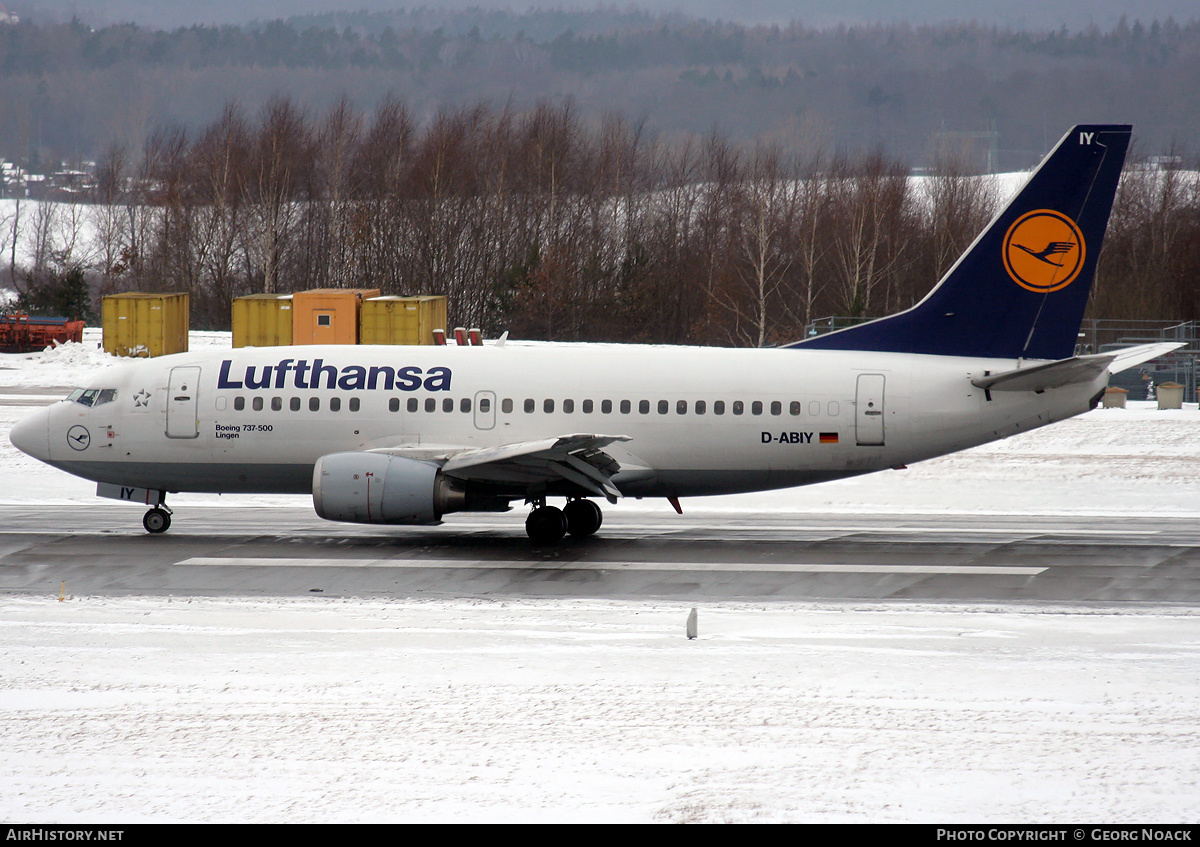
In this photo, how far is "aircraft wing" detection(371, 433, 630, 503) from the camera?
21000 millimetres

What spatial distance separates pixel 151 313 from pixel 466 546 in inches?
1376

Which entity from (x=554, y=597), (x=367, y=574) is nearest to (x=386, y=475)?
(x=367, y=574)

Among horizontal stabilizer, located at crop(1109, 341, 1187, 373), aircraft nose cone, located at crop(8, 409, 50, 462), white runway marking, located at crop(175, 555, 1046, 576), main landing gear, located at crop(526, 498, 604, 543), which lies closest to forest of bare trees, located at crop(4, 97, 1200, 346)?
horizontal stabilizer, located at crop(1109, 341, 1187, 373)

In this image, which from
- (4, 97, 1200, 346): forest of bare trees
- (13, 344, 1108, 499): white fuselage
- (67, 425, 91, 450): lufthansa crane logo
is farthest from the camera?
(4, 97, 1200, 346): forest of bare trees

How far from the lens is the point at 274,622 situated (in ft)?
55.8

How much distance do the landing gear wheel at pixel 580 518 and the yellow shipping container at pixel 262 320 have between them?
103 feet

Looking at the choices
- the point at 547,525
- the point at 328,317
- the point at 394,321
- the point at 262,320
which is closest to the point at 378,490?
the point at 547,525

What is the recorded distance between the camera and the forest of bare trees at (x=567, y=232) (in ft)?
230

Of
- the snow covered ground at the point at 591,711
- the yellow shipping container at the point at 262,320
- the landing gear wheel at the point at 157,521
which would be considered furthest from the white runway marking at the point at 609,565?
the yellow shipping container at the point at 262,320

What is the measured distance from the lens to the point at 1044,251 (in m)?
22.7

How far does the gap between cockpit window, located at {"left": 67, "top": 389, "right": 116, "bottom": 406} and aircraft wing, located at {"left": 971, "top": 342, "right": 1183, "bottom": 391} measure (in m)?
16.6

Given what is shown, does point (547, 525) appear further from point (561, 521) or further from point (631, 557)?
point (631, 557)

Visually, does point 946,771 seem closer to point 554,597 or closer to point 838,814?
point 838,814

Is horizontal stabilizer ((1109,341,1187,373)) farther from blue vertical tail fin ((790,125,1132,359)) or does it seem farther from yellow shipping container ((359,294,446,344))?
yellow shipping container ((359,294,446,344))
